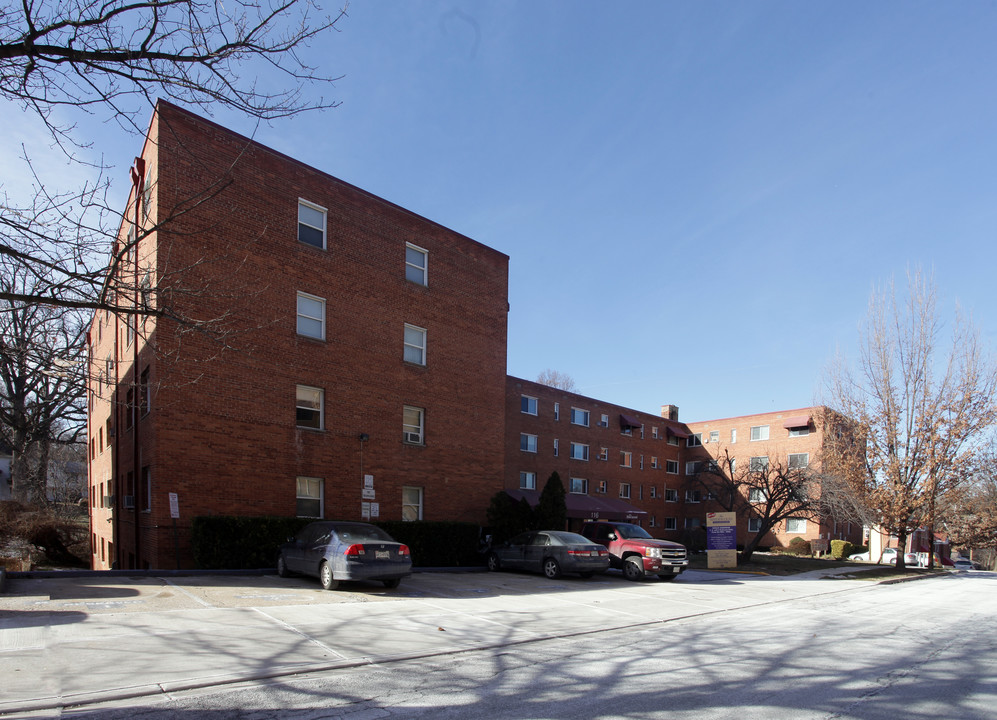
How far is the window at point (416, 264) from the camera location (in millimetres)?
23266

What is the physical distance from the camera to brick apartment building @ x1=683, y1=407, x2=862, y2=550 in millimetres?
49406

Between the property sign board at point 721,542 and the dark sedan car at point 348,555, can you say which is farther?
the property sign board at point 721,542

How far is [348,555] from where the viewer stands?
1333cm

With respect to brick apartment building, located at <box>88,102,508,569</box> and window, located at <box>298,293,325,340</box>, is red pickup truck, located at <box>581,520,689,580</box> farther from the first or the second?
window, located at <box>298,293,325,340</box>

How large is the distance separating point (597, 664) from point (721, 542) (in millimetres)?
20586

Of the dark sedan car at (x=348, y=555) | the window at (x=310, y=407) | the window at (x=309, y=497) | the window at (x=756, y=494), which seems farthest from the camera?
the window at (x=756, y=494)

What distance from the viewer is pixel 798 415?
166 feet

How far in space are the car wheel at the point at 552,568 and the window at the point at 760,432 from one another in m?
39.0

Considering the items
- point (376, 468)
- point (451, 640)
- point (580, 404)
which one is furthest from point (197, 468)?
point (580, 404)

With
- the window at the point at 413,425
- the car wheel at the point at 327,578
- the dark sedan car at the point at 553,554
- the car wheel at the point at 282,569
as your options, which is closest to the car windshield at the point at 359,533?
the car wheel at the point at 327,578

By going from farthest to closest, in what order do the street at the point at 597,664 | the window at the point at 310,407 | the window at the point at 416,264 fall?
the window at the point at 416,264 → the window at the point at 310,407 → the street at the point at 597,664

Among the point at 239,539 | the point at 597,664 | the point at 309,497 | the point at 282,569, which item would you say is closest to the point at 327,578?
the point at 282,569

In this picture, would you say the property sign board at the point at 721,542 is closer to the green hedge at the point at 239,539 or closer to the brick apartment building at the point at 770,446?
the green hedge at the point at 239,539

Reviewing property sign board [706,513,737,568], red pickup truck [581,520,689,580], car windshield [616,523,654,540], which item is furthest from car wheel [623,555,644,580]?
property sign board [706,513,737,568]
